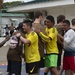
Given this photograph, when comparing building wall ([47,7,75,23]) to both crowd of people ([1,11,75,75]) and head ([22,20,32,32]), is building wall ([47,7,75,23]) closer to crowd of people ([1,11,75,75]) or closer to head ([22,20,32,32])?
crowd of people ([1,11,75,75])

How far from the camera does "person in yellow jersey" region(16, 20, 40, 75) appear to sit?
24.0 ft

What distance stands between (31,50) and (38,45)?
57 centimetres

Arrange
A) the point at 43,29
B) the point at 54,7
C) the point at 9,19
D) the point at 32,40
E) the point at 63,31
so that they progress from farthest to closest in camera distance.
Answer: the point at 9,19, the point at 54,7, the point at 63,31, the point at 43,29, the point at 32,40

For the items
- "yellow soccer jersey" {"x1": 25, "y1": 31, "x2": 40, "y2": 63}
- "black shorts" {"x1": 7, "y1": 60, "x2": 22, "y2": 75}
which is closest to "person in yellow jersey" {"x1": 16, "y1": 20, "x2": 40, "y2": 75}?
"yellow soccer jersey" {"x1": 25, "y1": 31, "x2": 40, "y2": 63}

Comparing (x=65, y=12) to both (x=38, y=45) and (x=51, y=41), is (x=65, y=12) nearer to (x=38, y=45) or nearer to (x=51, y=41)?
(x=51, y=41)

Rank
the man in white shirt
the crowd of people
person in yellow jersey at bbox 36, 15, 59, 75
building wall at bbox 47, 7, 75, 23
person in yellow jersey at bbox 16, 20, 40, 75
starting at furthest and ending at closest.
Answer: building wall at bbox 47, 7, 75, 23, person in yellow jersey at bbox 36, 15, 59, 75, the man in white shirt, the crowd of people, person in yellow jersey at bbox 16, 20, 40, 75

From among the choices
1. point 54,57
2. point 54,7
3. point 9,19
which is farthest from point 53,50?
point 9,19

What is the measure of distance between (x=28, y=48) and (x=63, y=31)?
5.92ft

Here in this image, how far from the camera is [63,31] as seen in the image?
892 centimetres

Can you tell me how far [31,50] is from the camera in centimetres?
740

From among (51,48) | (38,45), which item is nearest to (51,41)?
(51,48)

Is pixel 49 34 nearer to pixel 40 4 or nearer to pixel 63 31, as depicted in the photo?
pixel 63 31

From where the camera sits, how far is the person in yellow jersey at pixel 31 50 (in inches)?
288

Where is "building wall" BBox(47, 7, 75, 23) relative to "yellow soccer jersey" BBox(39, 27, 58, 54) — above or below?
above
